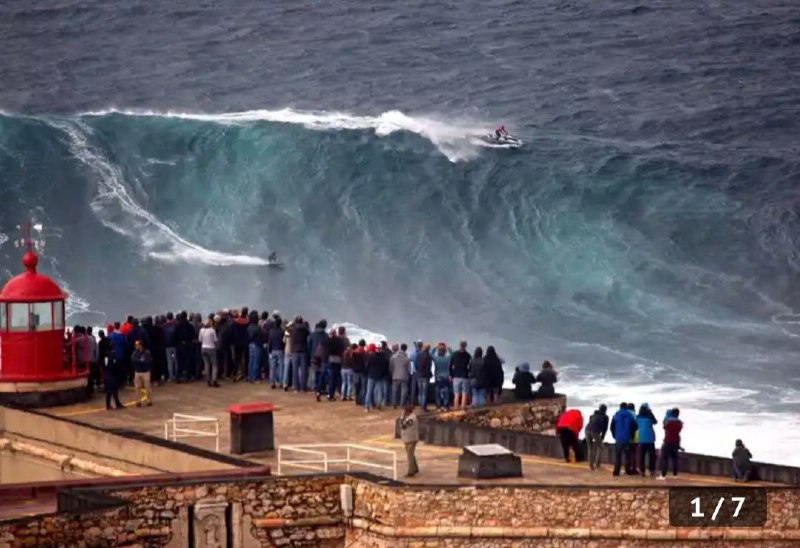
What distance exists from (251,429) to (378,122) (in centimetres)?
4063

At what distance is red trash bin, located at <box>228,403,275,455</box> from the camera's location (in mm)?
36969

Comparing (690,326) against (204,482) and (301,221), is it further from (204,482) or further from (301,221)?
(204,482)

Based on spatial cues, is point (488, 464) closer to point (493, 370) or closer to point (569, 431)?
point (569, 431)

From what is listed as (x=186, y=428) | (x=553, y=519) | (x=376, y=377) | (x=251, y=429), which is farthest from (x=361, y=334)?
(x=553, y=519)

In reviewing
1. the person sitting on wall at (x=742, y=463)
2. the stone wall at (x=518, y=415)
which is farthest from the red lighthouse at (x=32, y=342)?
the person sitting on wall at (x=742, y=463)

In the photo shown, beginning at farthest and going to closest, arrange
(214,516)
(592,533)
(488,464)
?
1. (488,464)
2. (214,516)
3. (592,533)

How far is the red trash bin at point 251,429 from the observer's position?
121 ft

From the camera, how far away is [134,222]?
231ft

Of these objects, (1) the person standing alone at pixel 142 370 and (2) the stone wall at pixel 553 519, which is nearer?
(2) the stone wall at pixel 553 519

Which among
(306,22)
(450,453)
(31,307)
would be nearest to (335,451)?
(450,453)

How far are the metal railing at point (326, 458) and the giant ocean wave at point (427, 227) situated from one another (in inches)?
822

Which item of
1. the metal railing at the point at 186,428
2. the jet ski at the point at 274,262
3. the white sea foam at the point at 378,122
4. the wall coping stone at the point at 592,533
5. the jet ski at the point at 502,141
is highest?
the white sea foam at the point at 378,122

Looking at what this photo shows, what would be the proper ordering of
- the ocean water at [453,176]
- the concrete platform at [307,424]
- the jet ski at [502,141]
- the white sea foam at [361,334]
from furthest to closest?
the jet ski at [502,141] → the ocean water at [453,176] → the white sea foam at [361,334] → the concrete platform at [307,424]

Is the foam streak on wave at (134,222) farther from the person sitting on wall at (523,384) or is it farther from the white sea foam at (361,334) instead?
the person sitting on wall at (523,384)
